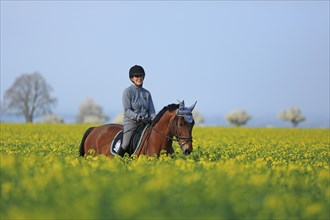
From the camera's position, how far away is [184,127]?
1484 centimetres

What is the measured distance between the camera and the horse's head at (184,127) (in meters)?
14.7

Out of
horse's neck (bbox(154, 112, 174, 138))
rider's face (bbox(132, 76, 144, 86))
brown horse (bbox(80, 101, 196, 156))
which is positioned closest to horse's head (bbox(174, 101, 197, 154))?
brown horse (bbox(80, 101, 196, 156))

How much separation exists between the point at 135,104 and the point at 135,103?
0.03 metres

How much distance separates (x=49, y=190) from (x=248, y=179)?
2994 millimetres

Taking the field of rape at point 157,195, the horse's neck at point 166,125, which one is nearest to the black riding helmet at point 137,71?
the horse's neck at point 166,125

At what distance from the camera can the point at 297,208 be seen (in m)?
7.80

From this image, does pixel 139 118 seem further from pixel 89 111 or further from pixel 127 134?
pixel 89 111

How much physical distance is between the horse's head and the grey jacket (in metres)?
1.21

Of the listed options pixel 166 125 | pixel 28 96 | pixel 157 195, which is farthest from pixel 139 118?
pixel 28 96

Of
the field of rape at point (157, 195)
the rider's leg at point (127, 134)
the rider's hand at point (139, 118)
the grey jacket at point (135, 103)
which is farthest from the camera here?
the rider's leg at point (127, 134)

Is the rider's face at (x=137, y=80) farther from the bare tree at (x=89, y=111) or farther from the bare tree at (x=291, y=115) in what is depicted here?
the bare tree at (x=291, y=115)

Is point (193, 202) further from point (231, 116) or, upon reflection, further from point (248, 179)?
point (231, 116)

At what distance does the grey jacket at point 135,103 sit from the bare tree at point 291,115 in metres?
124

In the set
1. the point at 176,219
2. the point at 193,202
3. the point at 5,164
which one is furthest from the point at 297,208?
the point at 5,164
